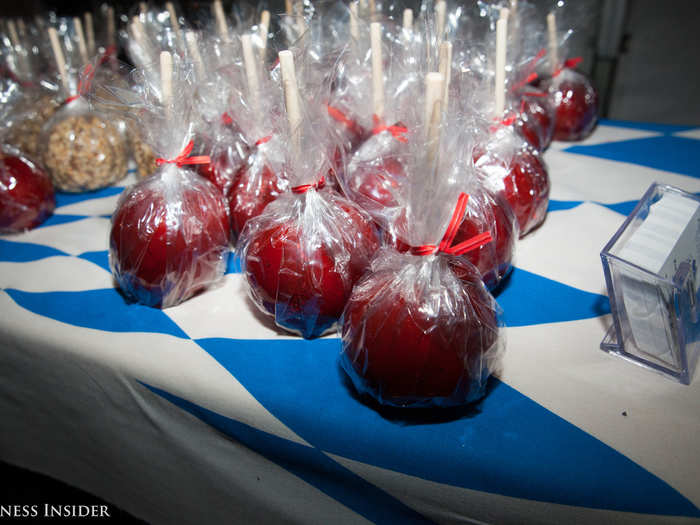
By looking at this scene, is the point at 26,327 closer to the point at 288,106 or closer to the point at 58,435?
the point at 58,435

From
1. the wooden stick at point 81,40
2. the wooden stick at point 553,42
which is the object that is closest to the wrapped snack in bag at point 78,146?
the wooden stick at point 81,40

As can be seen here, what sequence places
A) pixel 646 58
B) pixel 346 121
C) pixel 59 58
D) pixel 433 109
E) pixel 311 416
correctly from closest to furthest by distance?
pixel 433 109, pixel 311 416, pixel 346 121, pixel 59 58, pixel 646 58

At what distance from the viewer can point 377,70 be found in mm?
863

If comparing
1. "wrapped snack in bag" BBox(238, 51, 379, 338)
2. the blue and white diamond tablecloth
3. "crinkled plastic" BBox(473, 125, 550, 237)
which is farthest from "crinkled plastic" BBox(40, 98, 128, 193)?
"crinkled plastic" BBox(473, 125, 550, 237)

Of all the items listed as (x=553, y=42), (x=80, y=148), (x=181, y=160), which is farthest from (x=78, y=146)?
(x=553, y=42)

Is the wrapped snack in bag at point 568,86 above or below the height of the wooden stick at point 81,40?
below

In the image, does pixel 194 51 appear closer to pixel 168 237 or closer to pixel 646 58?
pixel 168 237

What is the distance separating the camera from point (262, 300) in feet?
2.31

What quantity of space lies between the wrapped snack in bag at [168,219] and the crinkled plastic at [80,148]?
1.57ft

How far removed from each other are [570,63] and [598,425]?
1.11 metres

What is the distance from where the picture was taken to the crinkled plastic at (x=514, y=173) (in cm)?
85

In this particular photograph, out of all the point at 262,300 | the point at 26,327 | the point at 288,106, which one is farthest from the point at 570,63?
the point at 26,327

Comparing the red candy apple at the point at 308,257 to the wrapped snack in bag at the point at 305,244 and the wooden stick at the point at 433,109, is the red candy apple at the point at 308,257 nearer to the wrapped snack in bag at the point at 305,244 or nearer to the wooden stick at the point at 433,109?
the wrapped snack in bag at the point at 305,244

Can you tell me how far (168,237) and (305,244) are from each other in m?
0.23
